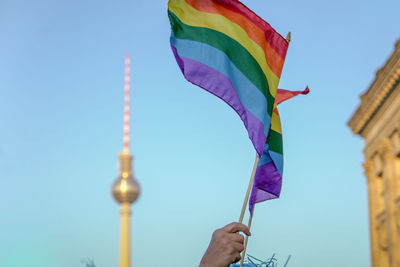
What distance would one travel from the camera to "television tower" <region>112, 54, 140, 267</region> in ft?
79.4

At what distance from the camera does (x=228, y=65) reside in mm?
6559

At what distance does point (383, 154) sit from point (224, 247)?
37.7m

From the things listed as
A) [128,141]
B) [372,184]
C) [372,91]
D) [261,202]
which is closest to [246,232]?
[261,202]

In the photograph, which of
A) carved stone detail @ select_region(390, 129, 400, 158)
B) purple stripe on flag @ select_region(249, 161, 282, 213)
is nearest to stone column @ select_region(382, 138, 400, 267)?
carved stone detail @ select_region(390, 129, 400, 158)

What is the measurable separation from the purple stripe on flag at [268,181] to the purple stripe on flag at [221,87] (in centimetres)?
73

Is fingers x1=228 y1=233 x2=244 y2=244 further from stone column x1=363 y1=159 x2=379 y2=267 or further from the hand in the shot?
stone column x1=363 y1=159 x2=379 y2=267

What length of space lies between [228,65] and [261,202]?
4.14 feet

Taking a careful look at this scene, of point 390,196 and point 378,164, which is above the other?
point 378,164

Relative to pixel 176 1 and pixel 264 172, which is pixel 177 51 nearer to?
pixel 176 1

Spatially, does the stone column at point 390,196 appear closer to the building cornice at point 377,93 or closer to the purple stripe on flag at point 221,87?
the building cornice at point 377,93

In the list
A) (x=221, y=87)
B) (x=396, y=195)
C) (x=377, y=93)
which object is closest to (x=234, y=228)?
(x=221, y=87)

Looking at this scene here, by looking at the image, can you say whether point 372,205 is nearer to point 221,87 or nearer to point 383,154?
point 383,154

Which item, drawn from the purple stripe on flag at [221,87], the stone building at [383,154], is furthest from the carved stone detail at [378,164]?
the purple stripe on flag at [221,87]

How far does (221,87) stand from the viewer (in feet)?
20.7
